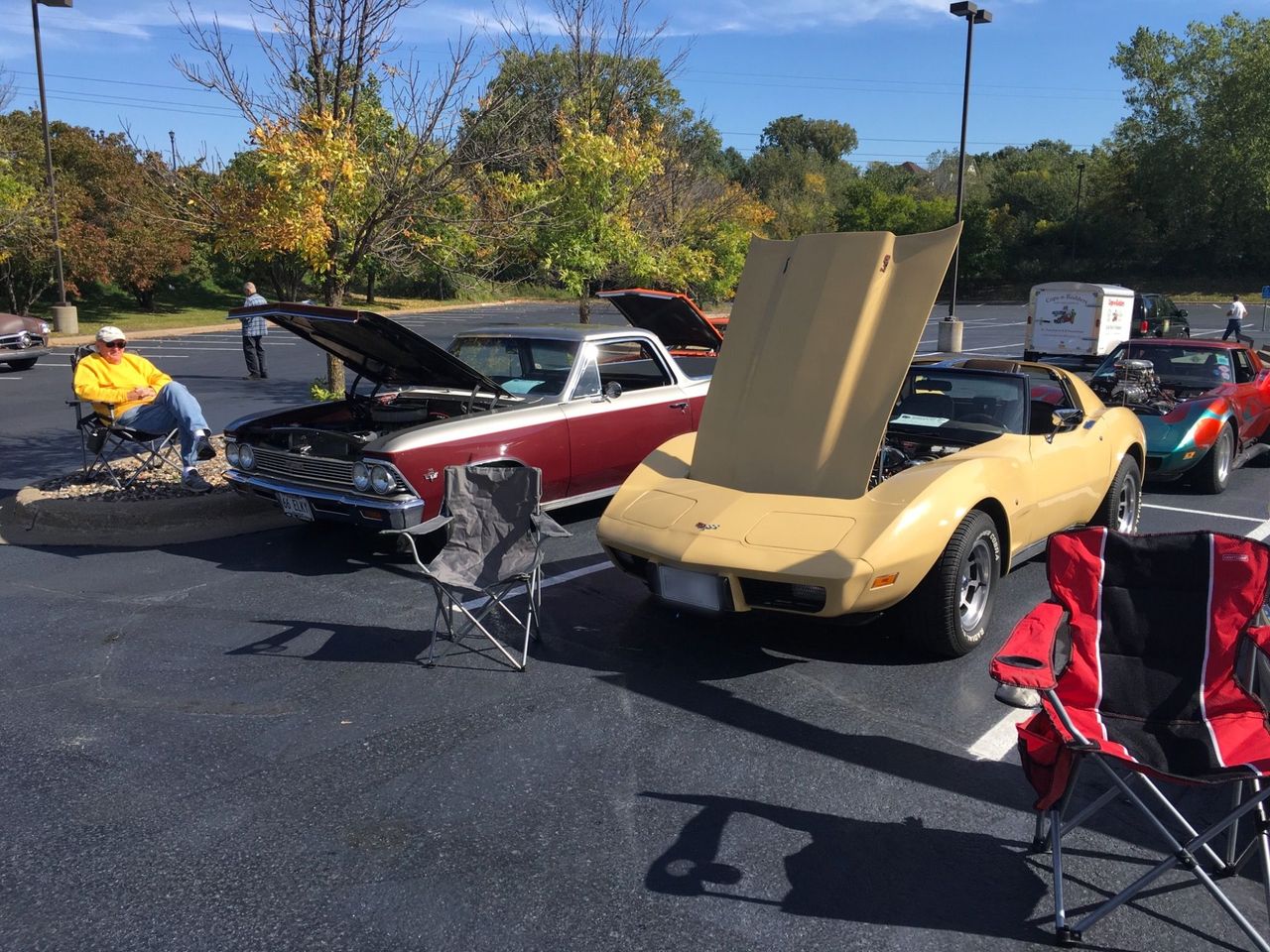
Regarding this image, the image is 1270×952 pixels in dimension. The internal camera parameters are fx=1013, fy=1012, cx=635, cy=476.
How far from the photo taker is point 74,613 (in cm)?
584

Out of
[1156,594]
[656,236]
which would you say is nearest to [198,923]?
[1156,594]

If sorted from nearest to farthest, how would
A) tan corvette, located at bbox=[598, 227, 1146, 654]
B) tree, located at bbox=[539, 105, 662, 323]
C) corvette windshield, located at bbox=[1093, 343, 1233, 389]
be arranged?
tan corvette, located at bbox=[598, 227, 1146, 654], corvette windshield, located at bbox=[1093, 343, 1233, 389], tree, located at bbox=[539, 105, 662, 323]

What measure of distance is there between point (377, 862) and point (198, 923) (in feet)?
1.81

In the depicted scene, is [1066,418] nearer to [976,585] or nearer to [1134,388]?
[976,585]

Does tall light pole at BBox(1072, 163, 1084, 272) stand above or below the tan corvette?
above

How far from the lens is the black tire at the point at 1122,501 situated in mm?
6758

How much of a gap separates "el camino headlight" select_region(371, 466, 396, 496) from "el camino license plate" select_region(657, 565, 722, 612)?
213 centimetres

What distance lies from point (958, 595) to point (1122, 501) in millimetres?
2880

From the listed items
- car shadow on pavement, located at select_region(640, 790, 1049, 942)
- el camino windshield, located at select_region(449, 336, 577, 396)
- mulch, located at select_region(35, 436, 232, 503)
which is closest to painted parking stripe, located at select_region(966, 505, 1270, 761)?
car shadow on pavement, located at select_region(640, 790, 1049, 942)

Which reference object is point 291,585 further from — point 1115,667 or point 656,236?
point 656,236

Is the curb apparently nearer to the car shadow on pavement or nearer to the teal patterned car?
the car shadow on pavement

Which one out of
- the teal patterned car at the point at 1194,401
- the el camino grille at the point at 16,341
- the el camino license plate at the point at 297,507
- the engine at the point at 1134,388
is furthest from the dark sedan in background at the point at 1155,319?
the el camino grille at the point at 16,341

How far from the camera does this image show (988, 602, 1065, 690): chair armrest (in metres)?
3.05

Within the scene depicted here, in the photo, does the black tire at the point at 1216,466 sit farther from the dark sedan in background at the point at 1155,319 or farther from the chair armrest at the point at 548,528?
the dark sedan in background at the point at 1155,319
